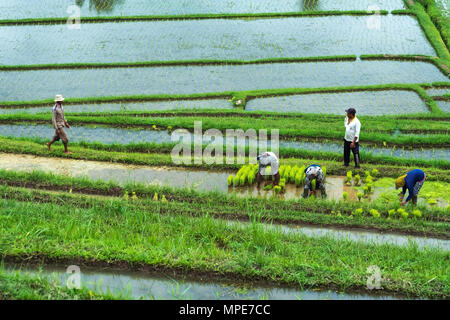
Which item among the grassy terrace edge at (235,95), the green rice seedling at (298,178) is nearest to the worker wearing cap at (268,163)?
the green rice seedling at (298,178)

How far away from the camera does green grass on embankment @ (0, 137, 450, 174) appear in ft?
30.9

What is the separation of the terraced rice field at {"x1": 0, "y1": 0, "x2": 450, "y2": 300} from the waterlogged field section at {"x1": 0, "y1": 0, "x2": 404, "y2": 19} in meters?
0.13

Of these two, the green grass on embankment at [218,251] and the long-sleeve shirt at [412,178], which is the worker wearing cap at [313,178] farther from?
the green grass on embankment at [218,251]

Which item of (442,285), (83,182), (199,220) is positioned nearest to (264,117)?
(83,182)

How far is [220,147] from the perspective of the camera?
10461mm

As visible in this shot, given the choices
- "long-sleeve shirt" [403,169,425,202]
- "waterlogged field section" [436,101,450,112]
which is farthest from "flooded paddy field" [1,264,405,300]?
"waterlogged field section" [436,101,450,112]

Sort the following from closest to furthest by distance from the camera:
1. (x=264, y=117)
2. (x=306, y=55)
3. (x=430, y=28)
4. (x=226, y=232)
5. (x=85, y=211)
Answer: (x=226, y=232)
(x=85, y=211)
(x=264, y=117)
(x=306, y=55)
(x=430, y=28)

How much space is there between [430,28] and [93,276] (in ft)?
52.6

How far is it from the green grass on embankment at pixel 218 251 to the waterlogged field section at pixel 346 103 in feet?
21.8

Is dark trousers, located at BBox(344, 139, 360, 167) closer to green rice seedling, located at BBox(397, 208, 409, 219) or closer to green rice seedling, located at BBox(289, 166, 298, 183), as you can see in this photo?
green rice seedling, located at BBox(289, 166, 298, 183)
